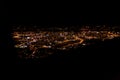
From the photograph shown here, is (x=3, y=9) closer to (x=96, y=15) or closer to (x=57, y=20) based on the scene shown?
(x=57, y=20)

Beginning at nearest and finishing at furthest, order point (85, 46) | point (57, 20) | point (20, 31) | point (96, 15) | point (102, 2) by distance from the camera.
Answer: point (85, 46) < point (20, 31) < point (57, 20) < point (96, 15) < point (102, 2)

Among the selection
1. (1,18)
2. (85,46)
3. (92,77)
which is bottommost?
(92,77)

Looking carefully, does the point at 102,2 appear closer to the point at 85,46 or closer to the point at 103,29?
the point at 103,29

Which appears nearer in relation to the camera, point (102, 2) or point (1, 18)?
point (1, 18)

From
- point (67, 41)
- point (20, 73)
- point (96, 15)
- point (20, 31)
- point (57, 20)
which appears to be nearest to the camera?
point (20, 73)

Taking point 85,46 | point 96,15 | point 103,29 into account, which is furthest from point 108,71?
point 96,15

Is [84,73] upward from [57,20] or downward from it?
downward

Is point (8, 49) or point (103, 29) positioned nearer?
point (8, 49)

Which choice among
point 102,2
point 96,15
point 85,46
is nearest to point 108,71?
point 85,46

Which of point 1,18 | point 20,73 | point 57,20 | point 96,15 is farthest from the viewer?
point 96,15
